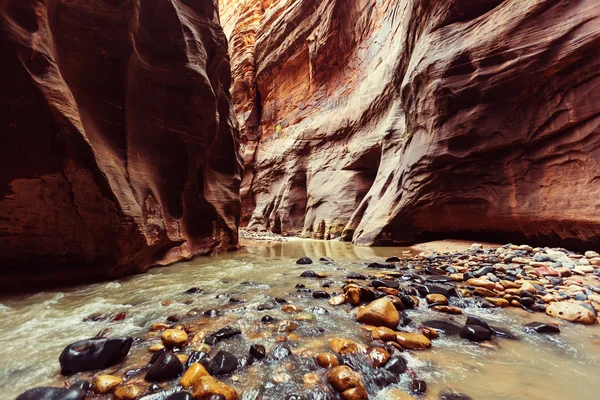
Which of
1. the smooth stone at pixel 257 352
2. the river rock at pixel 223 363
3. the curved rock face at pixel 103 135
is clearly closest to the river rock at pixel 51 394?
→ the river rock at pixel 223 363

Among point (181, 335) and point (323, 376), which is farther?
point (181, 335)

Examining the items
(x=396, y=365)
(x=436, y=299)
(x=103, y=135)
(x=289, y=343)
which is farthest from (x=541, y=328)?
(x=103, y=135)

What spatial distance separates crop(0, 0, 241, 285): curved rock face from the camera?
3326 millimetres

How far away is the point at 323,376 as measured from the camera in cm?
151

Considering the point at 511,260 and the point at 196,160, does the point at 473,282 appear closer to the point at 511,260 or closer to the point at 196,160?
the point at 511,260

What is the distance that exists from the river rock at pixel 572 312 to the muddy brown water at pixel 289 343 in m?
0.08

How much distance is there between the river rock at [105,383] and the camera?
4.60 feet

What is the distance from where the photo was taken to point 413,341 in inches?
72.1

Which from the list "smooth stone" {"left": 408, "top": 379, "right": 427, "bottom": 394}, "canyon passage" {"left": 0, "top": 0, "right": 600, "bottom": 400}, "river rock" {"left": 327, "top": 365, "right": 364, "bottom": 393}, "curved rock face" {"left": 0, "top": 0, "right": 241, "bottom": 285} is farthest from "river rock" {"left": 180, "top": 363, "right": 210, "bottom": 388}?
"curved rock face" {"left": 0, "top": 0, "right": 241, "bottom": 285}

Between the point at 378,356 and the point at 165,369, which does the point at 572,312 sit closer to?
the point at 378,356

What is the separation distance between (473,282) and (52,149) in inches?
237

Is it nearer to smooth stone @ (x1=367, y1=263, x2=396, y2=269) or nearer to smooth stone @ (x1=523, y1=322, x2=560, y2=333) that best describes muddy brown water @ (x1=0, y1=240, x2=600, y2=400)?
smooth stone @ (x1=523, y1=322, x2=560, y2=333)

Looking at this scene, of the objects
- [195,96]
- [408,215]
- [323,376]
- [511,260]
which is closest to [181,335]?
[323,376]

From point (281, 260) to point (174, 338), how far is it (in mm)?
4108
